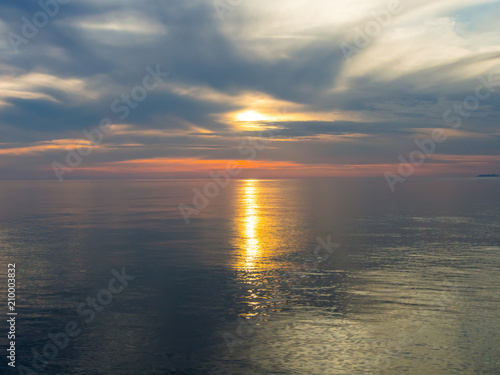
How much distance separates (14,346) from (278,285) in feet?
67.3

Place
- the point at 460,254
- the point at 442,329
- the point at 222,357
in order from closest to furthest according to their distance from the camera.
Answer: the point at 222,357, the point at 442,329, the point at 460,254

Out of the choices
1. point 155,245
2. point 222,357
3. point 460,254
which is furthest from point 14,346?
point 460,254

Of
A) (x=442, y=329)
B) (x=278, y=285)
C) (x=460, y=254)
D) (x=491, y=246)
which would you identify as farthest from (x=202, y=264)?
(x=491, y=246)

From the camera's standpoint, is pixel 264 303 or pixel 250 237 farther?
pixel 250 237

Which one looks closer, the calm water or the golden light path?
the calm water

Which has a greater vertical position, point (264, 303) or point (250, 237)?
point (250, 237)

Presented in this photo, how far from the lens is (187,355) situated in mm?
25297

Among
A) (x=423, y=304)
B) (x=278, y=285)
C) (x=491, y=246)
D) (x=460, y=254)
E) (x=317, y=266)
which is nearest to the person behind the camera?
(x=423, y=304)

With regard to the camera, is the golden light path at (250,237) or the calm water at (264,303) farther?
the golden light path at (250,237)

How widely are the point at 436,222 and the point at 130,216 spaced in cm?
6178

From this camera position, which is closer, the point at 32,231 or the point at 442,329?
the point at 442,329

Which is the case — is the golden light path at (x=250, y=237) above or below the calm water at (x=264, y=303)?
above

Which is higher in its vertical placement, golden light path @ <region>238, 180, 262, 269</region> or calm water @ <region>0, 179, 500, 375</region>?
golden light path @ <region>238, 180, 262, 269</region>

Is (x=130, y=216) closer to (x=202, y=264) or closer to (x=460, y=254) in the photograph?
(x=202, y=264)
